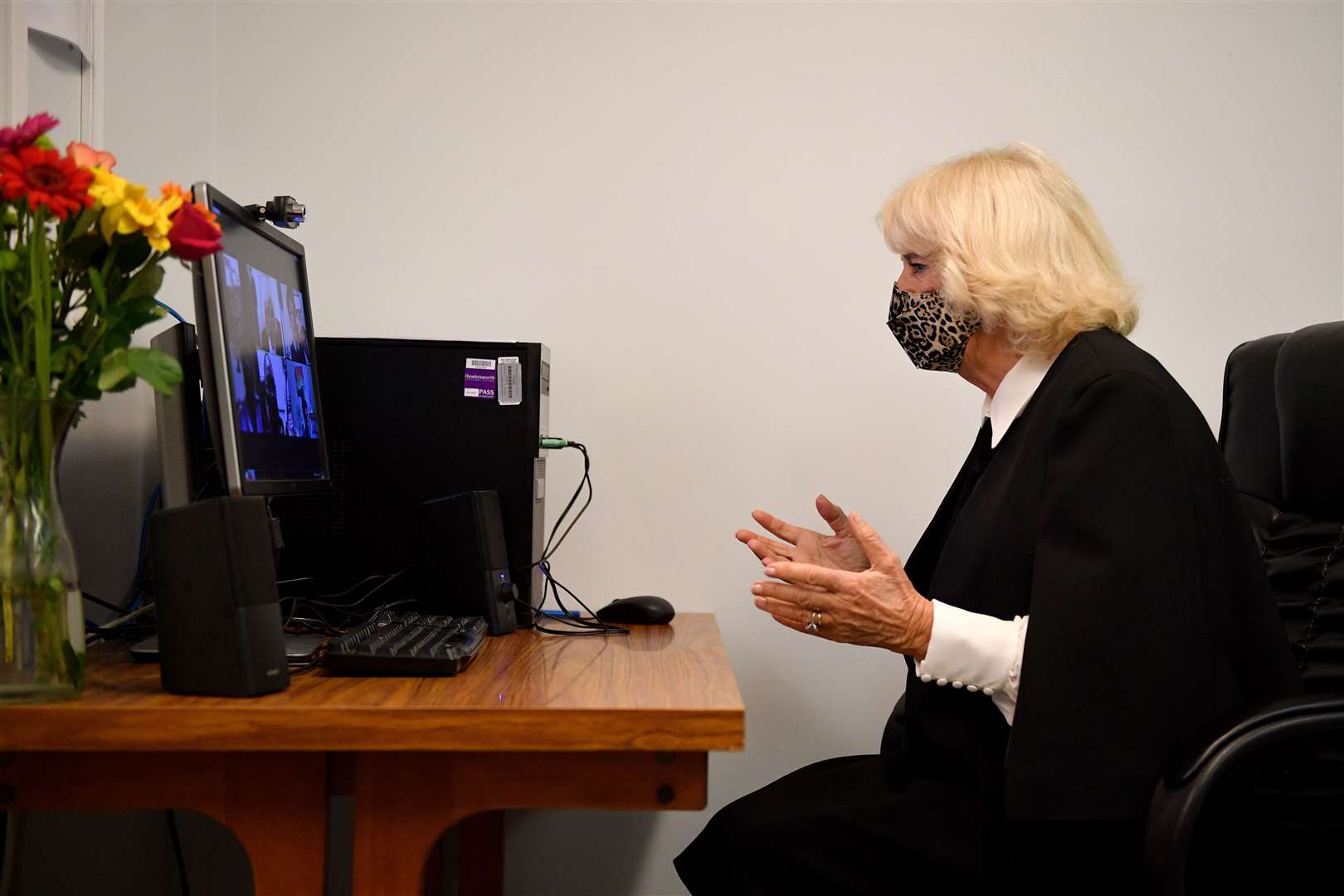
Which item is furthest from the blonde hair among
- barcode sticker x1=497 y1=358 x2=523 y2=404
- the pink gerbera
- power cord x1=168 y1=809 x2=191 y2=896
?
power cord x1=168 y1=809 x2=191 y2=896

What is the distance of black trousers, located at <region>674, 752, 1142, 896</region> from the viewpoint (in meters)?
1.16

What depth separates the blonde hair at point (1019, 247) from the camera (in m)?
1.40

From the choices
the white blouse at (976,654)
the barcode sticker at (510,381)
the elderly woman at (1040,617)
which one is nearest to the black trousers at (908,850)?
the elderly woman at (1040,617)

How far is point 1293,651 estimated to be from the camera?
1401mm

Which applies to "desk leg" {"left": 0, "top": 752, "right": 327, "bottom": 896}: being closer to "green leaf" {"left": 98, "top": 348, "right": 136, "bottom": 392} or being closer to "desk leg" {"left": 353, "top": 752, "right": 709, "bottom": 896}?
"desk leg" {"left": 353, "top": 752, "right": 709, "bottom": 896}

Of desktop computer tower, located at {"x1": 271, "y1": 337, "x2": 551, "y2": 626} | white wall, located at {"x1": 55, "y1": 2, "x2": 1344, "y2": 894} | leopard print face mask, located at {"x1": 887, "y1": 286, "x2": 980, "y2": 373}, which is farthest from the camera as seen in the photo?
white wall, located at {"x1": 55, "y1": 2, "x2": 1344, "y2": 894}

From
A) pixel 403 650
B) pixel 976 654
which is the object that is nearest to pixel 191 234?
pixel 403 650

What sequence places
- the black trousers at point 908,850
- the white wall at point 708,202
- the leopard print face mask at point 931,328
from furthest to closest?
the white wall at point 708,202 → the leopard print face mask at point 931,328 → the black trousers at point 908,850

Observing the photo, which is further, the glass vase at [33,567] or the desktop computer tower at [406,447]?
the desktop computer tower at [406,447]

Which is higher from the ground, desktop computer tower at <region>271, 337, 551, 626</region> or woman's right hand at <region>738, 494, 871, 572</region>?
desktop computer tower at <region>271, 337, 551, 626</region>

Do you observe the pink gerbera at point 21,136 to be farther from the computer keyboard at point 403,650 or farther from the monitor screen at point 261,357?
the computer keyboard at point 403,650

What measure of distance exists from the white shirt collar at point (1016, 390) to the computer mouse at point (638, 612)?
602 mm

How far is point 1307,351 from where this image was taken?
138 cm

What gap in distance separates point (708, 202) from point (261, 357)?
109 cm
